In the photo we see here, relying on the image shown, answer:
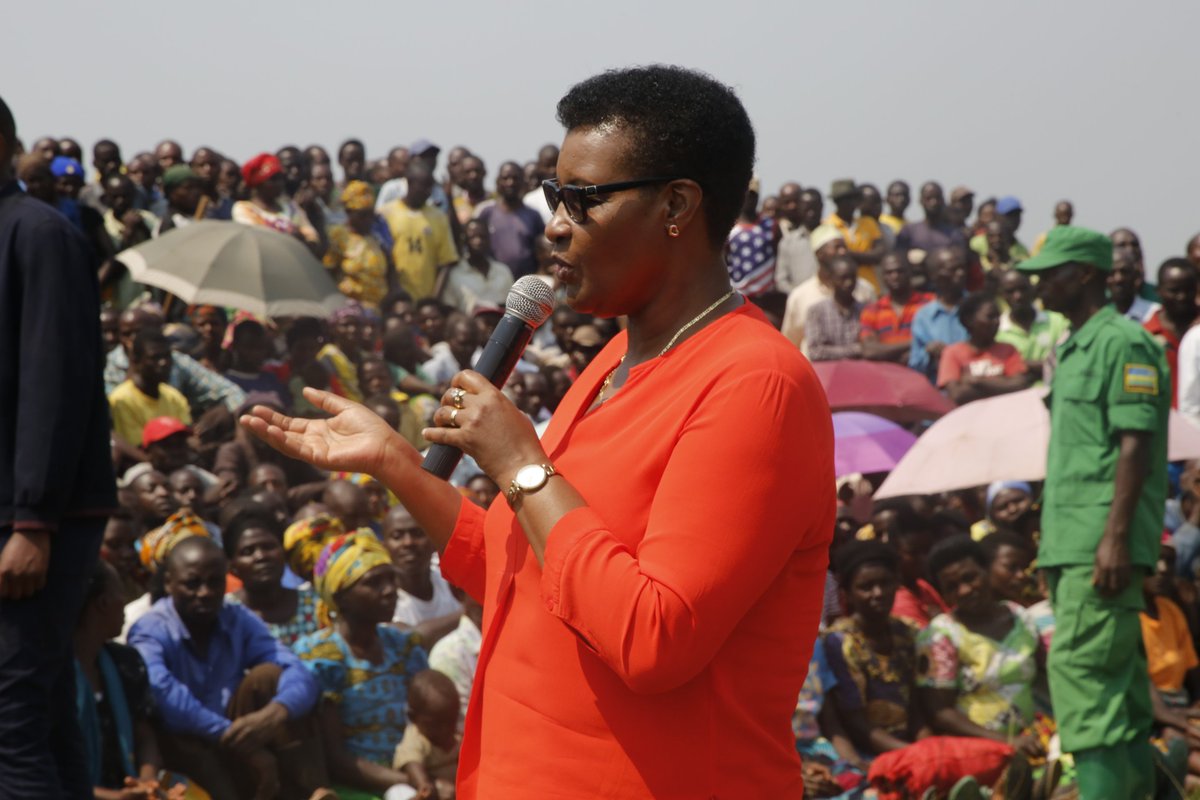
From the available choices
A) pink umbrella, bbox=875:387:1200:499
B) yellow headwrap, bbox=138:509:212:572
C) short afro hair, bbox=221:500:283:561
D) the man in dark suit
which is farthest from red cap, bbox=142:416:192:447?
the man in dark suit

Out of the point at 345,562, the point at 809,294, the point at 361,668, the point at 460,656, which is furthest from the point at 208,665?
the point at 809,294

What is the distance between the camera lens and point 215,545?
599cm

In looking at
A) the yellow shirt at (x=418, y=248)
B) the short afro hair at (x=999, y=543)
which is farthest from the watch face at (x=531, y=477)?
the yellow shirt at (x=418, y=248)

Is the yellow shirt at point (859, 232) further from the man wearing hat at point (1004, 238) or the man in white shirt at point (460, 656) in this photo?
the man in white shirt at point (460, 656)

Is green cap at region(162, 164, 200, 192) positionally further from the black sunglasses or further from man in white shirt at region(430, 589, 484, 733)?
the black sunglasses

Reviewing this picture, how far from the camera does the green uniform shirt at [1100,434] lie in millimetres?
5441

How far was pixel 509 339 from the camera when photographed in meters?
2.48

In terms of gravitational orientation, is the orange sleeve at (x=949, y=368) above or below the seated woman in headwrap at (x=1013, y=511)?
above

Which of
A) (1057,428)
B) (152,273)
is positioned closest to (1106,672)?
(1057,428)

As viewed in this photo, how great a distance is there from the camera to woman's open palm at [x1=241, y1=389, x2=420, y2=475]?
249cm

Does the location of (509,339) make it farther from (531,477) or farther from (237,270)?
(237,270)

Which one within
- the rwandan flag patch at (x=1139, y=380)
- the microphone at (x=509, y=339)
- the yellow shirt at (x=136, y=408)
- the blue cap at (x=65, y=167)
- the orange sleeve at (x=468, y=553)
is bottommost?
the yellow shirt at (x=136, y=408)

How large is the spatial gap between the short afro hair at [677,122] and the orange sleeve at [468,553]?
0.61 m

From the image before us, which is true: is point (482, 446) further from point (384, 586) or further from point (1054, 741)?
point (1054, 741)
